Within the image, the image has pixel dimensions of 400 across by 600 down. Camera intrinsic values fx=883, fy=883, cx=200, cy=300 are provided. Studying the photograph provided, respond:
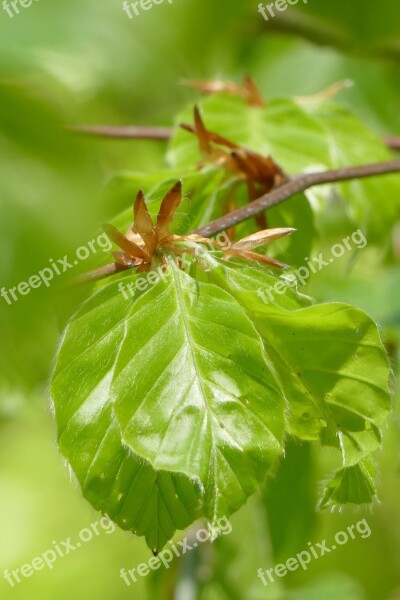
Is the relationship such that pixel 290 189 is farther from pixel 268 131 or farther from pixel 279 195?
pixel 268 131

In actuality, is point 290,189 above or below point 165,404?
above

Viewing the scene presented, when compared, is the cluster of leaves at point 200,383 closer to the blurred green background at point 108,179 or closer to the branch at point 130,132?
the blurred green background at point 108,179

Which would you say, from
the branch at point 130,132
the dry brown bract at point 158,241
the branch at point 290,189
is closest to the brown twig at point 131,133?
the branch at point 130,132

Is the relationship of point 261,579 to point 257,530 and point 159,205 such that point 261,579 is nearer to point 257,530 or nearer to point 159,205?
point 257,530

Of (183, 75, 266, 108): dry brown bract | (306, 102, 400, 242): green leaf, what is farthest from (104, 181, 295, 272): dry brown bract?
(183, 75, 266, 108): dry brown bract

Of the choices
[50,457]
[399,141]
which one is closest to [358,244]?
[399,141]

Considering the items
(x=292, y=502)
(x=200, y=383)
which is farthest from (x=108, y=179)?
(x=292, y=502)
